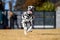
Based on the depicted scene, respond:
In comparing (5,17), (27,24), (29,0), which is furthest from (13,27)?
(27,24)

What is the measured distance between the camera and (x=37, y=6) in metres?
23.5

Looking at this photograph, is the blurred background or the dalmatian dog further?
the blurred background

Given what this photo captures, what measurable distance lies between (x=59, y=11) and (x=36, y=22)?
7.50 feet

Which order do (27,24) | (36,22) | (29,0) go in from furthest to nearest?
(29,0) → (36,22) → (27,24)

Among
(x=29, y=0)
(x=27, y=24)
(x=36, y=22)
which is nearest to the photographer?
(x=27, y=24)

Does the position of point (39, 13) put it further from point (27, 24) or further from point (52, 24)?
point (27, 24)

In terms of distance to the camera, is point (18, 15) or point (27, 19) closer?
point (27, 19)

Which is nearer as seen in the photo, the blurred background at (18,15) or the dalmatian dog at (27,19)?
the dalmatian dog at (27,19)

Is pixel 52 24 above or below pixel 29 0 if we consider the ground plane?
below

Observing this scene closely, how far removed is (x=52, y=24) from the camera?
21609mm

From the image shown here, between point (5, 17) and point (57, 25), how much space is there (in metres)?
4.02

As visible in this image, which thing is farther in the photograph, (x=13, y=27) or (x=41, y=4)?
(x=41, y=4)

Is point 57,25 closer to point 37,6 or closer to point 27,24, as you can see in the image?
point 37,6

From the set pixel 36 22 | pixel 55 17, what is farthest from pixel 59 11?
pixel 36 22
